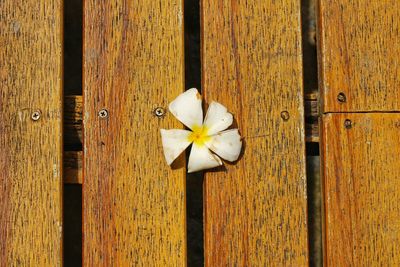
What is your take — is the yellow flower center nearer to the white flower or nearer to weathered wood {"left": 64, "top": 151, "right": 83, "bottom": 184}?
the white flower

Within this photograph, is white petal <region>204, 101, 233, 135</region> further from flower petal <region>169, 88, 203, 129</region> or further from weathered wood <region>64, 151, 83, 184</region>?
weathered wood <region>64, 151, 83, 184</region>

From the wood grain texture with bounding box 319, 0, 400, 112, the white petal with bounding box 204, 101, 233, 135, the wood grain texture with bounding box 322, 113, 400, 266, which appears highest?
the wood grain texture with bounding box 319, 0, 400, 112

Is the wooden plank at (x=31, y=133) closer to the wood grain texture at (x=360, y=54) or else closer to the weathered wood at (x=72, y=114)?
the weathered wood at (x=72, y=114)

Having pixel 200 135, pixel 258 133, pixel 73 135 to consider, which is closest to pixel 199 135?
pixel 200 135

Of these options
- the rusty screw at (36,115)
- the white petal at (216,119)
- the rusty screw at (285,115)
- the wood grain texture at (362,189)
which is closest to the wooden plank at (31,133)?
the rusty screw at (36,115)

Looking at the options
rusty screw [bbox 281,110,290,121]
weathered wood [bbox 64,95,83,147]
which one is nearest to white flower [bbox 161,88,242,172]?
rusty screw [bbox 281,110,290,121]

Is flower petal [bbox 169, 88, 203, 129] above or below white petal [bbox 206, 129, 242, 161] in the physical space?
above

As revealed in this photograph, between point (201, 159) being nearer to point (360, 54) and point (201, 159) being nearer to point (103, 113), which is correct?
point (103, 113)

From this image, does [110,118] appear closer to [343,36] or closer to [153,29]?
[153,29]
